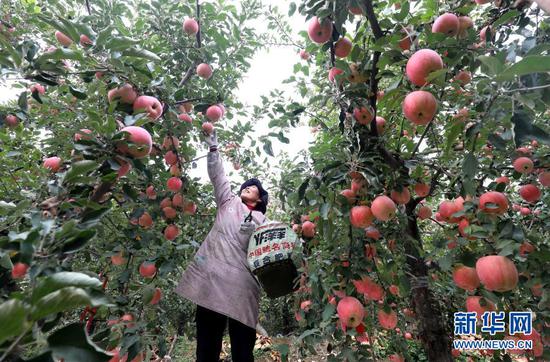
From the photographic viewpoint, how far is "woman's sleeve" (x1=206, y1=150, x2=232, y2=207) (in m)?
2.64

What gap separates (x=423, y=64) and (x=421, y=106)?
174 mm

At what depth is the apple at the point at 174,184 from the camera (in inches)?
87.5

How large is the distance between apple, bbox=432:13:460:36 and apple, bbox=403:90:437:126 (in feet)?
1.70

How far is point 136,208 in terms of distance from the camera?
2008 millimetres

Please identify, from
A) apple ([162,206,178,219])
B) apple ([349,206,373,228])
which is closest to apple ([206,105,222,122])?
apple ([162,206,178,219])

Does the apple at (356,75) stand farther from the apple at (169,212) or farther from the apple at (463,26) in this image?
the apple at (169,212)

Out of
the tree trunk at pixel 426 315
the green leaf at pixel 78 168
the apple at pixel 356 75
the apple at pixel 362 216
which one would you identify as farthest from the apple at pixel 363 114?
the green leaf at pixel 78 168

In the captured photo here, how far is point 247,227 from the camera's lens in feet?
7.71

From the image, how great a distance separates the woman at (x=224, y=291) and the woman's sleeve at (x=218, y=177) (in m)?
0.25

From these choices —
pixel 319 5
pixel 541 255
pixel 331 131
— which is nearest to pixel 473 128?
pixel 541 255

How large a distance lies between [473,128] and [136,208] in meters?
1.83

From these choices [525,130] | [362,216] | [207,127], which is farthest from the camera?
[207,127]

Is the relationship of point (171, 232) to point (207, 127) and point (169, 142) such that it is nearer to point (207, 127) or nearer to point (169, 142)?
point (169, 142)

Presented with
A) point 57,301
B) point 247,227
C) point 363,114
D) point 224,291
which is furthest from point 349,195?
point 57,301
